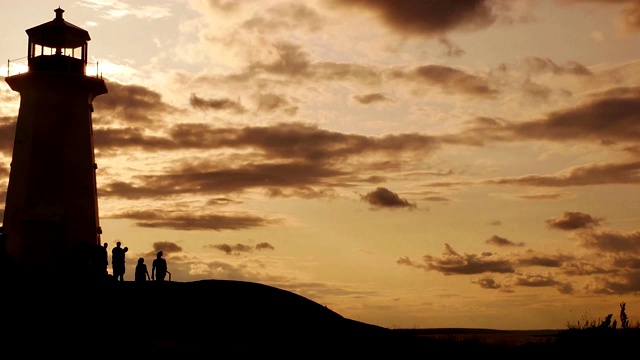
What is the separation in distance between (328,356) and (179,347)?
4423 mm

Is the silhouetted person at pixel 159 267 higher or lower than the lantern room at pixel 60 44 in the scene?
lower

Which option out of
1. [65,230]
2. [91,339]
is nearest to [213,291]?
[91,339]

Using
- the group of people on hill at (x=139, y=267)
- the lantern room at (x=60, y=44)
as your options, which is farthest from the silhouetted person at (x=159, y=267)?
the lantern room at (x=60, y=44)

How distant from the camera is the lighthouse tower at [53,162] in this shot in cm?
4000

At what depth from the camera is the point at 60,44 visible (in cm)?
4212

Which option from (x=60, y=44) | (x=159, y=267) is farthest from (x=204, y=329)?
(x=60, y=44)

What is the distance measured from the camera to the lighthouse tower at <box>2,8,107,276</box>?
40.0m

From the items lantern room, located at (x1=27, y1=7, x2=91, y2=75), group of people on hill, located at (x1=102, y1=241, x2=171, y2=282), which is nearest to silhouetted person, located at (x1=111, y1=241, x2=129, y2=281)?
group of people on hill, located at (x1=102, y1=241, x2=171, y2=282)

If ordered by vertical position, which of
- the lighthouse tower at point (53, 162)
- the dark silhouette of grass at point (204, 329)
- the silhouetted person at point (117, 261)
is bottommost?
the dark silhouette of grass at point (204, 329)

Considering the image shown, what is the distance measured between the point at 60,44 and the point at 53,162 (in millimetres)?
5525

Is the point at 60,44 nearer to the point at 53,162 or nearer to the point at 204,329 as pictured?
the point at 53,162

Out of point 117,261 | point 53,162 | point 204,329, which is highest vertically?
point 53,162

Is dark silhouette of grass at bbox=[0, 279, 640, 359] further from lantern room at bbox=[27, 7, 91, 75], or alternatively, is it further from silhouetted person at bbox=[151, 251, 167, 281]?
lantern room at bbox=[27, 7, 91, 75]

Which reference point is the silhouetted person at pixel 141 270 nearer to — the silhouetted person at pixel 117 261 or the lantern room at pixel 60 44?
the silhouetted person at pixel 117 261
